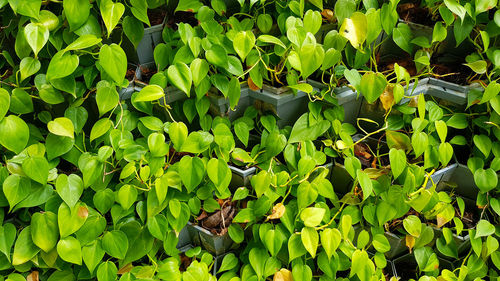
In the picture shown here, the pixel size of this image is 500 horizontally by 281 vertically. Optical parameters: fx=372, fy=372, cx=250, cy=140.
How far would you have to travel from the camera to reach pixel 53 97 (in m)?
1.08

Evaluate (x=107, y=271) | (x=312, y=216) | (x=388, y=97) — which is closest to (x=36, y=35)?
(x=107, y=271)

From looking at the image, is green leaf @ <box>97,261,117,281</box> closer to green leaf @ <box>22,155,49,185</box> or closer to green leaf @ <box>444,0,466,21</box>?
green leaf @ <box>22,155,49,185</box>

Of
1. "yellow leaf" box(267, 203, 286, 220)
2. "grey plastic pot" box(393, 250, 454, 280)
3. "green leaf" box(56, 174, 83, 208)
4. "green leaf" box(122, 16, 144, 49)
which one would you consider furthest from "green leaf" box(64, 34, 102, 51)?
"grey plastic pot" box(393, 250, 454, 280)

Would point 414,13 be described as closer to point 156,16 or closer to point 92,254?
point 156,16

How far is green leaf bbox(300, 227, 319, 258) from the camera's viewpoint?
110cm

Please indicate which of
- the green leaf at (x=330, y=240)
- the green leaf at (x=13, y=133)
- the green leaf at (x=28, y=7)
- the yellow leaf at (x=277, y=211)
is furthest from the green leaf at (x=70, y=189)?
the green leaf at (x=330, y=240)

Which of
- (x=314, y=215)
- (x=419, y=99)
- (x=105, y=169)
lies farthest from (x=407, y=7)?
(x=105, y=169)

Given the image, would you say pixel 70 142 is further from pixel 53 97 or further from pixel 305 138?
pixel 305 138

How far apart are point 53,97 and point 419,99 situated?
43.4 inches

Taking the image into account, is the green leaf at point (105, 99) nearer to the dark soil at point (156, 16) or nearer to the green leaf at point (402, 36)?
the dark soil at point (156, 16)

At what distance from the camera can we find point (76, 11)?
1.03 metres

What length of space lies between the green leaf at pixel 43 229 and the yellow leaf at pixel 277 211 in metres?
0.62

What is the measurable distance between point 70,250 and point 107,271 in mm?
129

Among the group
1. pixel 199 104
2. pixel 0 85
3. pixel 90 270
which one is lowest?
pixel 90 270
